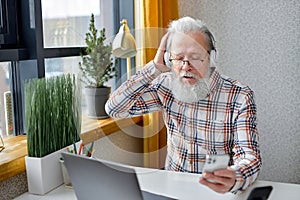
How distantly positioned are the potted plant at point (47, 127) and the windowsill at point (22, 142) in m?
0.05

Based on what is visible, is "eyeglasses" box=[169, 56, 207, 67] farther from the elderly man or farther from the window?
the window

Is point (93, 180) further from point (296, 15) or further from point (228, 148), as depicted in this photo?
point (296, 15)

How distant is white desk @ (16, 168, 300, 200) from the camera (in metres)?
1.21

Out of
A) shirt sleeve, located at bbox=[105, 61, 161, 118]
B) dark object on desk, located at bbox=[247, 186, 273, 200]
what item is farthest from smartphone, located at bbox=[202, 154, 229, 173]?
shirt sleeve, located at bbox=[105, 61, 161, 118]

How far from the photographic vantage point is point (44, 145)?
4.53ft

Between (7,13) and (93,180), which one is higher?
(7,13)

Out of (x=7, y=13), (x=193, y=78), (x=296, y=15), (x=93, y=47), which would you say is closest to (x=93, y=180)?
(x=193, y=78)

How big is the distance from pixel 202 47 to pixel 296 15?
1.20 metres

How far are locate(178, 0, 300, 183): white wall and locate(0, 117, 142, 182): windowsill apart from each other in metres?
1.02

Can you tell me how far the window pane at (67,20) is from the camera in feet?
6.22

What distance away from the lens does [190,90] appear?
5.11 ft

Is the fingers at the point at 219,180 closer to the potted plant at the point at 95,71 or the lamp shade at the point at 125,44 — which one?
the lamp shade at the point at 125,44

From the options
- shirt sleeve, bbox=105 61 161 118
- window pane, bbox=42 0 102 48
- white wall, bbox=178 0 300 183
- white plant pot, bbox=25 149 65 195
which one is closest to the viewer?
white plant pot, bbox=25 149 65 195

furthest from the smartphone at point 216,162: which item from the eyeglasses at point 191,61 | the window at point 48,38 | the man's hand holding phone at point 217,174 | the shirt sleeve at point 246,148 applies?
the window at point 48,38
